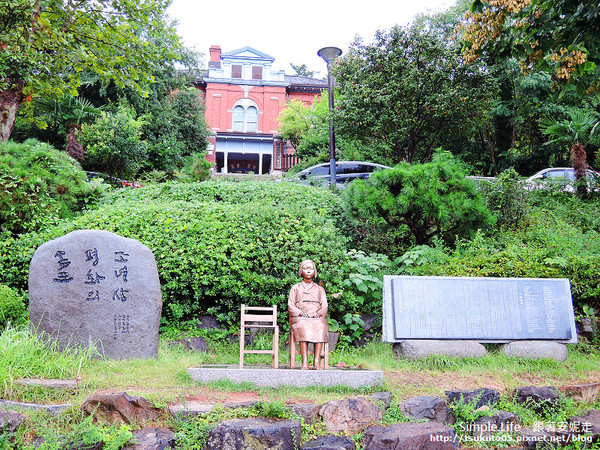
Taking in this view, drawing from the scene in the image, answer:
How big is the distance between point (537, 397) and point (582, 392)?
0.62m

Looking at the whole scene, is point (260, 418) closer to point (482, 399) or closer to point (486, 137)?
point (482, 399)

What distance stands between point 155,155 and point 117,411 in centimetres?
1721

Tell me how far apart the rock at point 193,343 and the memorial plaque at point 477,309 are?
2596 mm

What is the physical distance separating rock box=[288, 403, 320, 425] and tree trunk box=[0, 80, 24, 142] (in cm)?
944

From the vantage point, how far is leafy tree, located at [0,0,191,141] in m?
9.08

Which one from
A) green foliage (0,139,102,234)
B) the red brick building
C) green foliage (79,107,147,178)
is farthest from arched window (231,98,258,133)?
green foliage (0,139,102,234)

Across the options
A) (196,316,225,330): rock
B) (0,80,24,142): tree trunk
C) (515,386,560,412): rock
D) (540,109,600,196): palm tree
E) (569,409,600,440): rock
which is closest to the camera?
(569,409,600,440): rock

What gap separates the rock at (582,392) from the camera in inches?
202

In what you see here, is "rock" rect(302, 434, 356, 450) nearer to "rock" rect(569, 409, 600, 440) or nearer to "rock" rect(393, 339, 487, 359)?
"rock" rect(393, 339, 487, 359)

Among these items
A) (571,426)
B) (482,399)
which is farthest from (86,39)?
(571,426)

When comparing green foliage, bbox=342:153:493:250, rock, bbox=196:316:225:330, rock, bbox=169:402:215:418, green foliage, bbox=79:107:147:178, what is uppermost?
green foliage, bbox=79:107:147:178

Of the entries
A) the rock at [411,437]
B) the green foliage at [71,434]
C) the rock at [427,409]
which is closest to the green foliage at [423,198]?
the rock at [427,409]

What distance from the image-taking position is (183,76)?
2238cm

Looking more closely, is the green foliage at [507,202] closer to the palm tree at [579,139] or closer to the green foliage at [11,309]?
the palm tree at [579,139]
